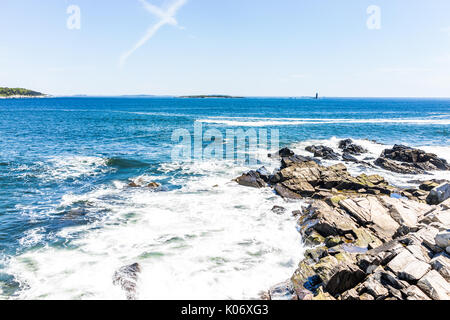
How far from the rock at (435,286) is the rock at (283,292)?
160 inches

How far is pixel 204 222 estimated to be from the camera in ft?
57.0

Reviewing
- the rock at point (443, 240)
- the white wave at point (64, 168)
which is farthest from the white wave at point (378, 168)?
the white wave at point (64, 168)

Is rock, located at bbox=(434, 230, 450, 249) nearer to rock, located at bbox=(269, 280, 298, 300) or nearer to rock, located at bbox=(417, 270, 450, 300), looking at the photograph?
rock, located at bbox=(417, 270, 450, 300)

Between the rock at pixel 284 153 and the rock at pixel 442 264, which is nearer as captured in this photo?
the rock at pixel 442 264

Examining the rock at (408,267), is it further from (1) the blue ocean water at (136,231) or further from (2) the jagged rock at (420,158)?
(2) the jagged rock at (420,158)

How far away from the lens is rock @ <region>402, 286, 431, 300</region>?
8227mm

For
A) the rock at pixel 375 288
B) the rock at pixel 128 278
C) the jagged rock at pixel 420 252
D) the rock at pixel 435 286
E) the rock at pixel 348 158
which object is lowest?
the rock at pixel 128 278

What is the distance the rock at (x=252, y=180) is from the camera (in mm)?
24781

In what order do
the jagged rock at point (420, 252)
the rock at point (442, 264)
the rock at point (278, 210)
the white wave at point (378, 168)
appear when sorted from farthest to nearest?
the white wave at point (378, 168), the rock at point (278, 210), the jagged rock at point (420, 252), the rock at point (442, 264)

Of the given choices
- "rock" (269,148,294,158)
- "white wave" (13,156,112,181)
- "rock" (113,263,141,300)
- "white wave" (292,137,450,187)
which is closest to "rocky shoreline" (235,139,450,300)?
"white wave" (292,137,450,187)

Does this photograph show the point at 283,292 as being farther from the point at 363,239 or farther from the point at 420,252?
the point at 363,239

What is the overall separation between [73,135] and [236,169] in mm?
36031

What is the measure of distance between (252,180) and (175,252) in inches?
501
